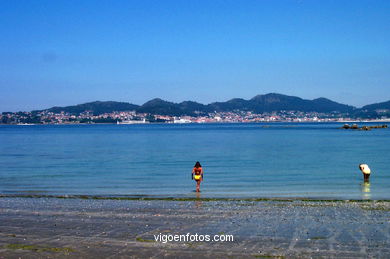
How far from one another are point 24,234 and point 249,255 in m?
6.34

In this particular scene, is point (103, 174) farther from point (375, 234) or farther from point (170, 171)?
point (375, 234)

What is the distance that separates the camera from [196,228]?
13898 mm

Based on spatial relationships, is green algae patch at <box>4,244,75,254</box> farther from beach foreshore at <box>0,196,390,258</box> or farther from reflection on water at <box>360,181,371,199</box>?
reflection on water at <box>360,181,371,199</box>

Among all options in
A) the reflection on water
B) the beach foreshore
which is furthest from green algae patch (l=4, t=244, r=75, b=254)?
the reflection on water

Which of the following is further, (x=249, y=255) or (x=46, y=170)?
(x=46, y=170)

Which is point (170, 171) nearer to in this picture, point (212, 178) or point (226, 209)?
point (212, 178)

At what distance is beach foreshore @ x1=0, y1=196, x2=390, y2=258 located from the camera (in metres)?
11.2

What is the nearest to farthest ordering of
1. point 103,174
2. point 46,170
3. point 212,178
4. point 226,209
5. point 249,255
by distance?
point 249,255 → point 226,209 → point 212,178 → point 103,174 → point 46,170

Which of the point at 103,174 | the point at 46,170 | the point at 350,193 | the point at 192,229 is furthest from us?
the point at 46,170

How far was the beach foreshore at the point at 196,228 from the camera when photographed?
11.2m

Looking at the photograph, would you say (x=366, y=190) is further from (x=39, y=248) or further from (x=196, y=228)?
(x=39, y=248)

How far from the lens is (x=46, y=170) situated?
3841cm

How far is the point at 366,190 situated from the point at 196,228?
14083 millimetres

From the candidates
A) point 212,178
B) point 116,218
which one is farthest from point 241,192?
point 116,218
